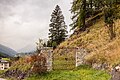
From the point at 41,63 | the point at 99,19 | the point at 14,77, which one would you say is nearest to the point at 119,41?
the point at 41,63

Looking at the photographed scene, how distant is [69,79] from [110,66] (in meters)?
3.51

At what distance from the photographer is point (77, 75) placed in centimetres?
2653

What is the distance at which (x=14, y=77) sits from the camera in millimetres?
37562

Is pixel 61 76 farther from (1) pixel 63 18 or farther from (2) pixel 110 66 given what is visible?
(1) pixel 63 18

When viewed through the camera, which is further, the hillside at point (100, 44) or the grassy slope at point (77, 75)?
the hillside at point (100, 44)

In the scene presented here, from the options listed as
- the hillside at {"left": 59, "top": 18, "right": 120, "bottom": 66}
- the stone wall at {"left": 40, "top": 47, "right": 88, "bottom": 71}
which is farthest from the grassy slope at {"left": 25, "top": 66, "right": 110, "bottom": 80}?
the stone wall at {"left": 40, "top": 47, "right": 88, "bottom": 71}

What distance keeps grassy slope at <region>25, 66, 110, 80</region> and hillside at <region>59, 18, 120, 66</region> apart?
1.14 m

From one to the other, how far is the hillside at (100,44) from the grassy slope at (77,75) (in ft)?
3.75

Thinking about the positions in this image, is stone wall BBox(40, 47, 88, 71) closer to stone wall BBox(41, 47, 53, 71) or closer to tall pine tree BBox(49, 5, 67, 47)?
stone wall BBox(41, 47, 53, 71)

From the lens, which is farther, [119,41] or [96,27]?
[96,27]

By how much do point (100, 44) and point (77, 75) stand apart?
9.03m

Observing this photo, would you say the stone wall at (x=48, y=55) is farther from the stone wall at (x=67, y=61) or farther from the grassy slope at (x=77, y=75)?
the grassy slope at (x=77, y=75)

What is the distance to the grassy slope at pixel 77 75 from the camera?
80.2 feet

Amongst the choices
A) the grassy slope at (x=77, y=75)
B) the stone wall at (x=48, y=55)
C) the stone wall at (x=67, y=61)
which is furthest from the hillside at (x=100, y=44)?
the stone wall at (x=48, y=55)
